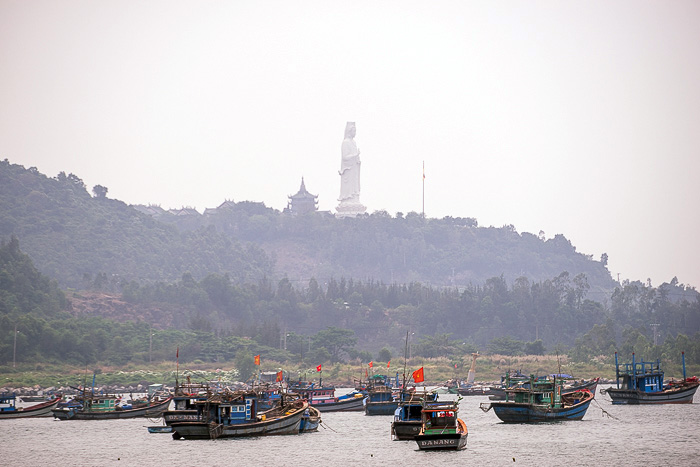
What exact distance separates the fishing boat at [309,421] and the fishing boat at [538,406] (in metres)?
14.8

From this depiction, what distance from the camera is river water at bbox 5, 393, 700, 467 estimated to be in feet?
240

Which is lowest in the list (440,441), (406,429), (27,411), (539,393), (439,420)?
(27,411)

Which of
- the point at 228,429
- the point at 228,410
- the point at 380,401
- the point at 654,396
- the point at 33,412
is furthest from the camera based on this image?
the point at 33,412

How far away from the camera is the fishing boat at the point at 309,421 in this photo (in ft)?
284

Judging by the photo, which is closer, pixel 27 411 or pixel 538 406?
pixel 538 406

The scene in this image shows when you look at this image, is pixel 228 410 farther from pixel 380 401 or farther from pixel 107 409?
pixel 107 409

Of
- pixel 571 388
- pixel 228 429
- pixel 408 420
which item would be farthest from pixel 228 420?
pixel 571 388

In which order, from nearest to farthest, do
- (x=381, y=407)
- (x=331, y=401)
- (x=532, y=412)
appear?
1. (x=532, y=412)
2. (x=381, y=407)
3. (x=331, y=401)

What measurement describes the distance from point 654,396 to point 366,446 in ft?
141

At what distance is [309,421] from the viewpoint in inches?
3457

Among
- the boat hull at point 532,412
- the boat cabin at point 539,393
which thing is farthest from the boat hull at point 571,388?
the boat hull at point 532,412

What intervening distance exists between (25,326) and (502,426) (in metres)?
108

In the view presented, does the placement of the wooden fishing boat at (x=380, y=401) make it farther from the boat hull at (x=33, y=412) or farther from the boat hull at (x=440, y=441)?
the boat hull at (x=33, y=412)

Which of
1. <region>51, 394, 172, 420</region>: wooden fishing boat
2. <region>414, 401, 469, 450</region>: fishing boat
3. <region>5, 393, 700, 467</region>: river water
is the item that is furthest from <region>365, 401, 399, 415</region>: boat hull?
<region>414, 401, 469, 450</region>: fishing boat
